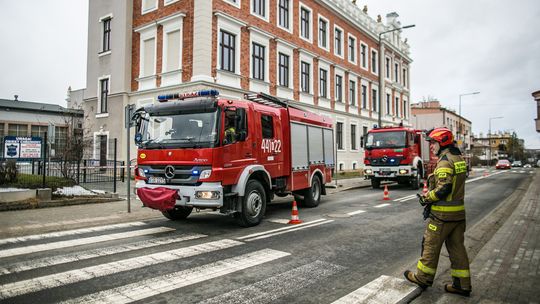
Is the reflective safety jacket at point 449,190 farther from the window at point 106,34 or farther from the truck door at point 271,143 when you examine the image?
the window at point 106,34

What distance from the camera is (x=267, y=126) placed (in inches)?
353

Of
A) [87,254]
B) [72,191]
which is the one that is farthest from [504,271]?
[72,191]

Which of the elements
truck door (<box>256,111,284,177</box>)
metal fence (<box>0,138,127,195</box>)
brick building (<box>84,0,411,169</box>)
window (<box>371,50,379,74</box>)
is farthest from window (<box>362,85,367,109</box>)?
truck door (<box>256,111,284,177</box>)

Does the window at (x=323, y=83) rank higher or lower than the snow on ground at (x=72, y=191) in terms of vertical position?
higher

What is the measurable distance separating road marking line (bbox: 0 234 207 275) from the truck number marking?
2705mm

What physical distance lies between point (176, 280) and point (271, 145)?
5.12m

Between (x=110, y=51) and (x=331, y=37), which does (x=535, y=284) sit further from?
(x=331, y=37)

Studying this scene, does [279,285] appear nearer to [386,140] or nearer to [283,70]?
[386,140]

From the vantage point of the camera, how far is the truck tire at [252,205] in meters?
7.68

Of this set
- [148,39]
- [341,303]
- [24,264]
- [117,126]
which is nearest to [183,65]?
[148,39]

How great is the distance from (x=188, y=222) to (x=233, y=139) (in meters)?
2.48

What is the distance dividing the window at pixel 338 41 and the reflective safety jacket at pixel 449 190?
1149 inches

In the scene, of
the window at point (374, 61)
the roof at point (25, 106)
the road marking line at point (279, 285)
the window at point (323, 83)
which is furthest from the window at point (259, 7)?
the roof at point (25, 106)

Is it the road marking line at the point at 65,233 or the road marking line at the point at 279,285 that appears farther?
the road marking line at the point at 65,233
